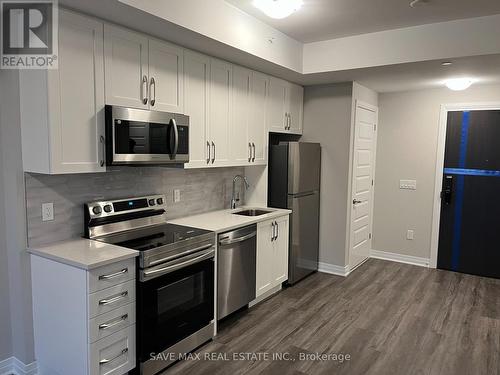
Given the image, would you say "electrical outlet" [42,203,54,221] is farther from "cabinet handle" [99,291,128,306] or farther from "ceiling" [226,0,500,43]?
"ceiling" [226,0,500,43]

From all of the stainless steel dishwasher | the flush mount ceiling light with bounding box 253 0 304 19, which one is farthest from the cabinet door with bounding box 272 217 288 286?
the flush mount ceiling light with bounding box 253 0 304 19

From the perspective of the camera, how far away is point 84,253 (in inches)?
89.7

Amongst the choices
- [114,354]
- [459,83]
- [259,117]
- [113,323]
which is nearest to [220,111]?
[259,117]

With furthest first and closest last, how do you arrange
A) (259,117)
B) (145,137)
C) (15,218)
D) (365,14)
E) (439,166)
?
(439,166), (259,117), (365,14), (145,137), (15,218)

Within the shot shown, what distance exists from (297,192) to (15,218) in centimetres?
274

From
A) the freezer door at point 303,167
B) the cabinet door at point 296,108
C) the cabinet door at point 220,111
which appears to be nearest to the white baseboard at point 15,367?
the cabinet door at point 220,111

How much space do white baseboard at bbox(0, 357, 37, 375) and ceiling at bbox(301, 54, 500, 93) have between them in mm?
3571

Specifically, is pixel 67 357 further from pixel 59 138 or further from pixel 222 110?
pixel 222 110

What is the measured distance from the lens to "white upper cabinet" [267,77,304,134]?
420cm

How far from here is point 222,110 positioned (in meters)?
3.48

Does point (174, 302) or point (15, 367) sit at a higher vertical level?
point (174, 302)

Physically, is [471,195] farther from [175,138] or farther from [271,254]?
[175,138]

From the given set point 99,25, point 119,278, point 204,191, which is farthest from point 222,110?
point 119,278

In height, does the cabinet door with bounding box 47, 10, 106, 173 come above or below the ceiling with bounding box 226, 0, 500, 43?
below
